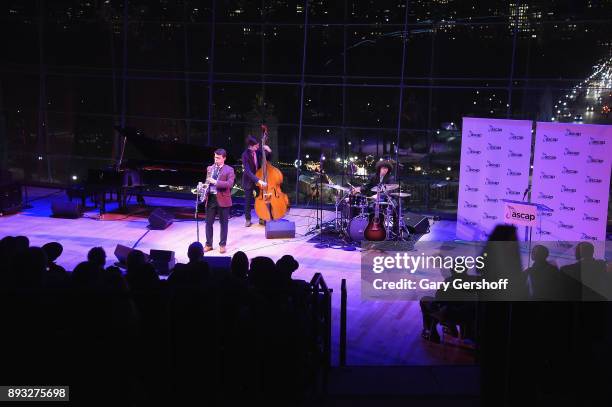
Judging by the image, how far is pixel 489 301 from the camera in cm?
301

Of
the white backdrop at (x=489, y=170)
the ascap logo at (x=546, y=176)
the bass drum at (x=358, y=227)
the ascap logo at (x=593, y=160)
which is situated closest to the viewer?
the ascap logo at (x=593, y=160)

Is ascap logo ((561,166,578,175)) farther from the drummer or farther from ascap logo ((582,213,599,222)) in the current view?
the drummer

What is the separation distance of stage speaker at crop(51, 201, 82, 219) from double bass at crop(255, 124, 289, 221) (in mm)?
3619

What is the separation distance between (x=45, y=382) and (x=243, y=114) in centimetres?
1219

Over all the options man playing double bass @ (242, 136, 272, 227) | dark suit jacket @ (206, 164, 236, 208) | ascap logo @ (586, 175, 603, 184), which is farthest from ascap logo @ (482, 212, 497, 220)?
dark suit jacket @ (206, 164, 236, 208)

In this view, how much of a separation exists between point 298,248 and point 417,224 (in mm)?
2415

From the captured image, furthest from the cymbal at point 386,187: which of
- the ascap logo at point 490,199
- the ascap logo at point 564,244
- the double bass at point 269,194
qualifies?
the ascap logo at point 564,244

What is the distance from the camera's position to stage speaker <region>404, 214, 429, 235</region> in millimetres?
11984

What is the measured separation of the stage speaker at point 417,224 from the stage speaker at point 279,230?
209cm

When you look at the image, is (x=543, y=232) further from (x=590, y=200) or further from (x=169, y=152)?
(x=169, y=152)

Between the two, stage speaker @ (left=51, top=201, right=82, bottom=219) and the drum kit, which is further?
stage speaker @ (left=51, top=201, right=82, bottom=219)

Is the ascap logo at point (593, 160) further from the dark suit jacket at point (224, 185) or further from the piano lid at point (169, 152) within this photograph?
the piano lid at point (169, 152)

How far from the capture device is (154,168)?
12.8 metres

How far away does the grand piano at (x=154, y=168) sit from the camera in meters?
12.6
